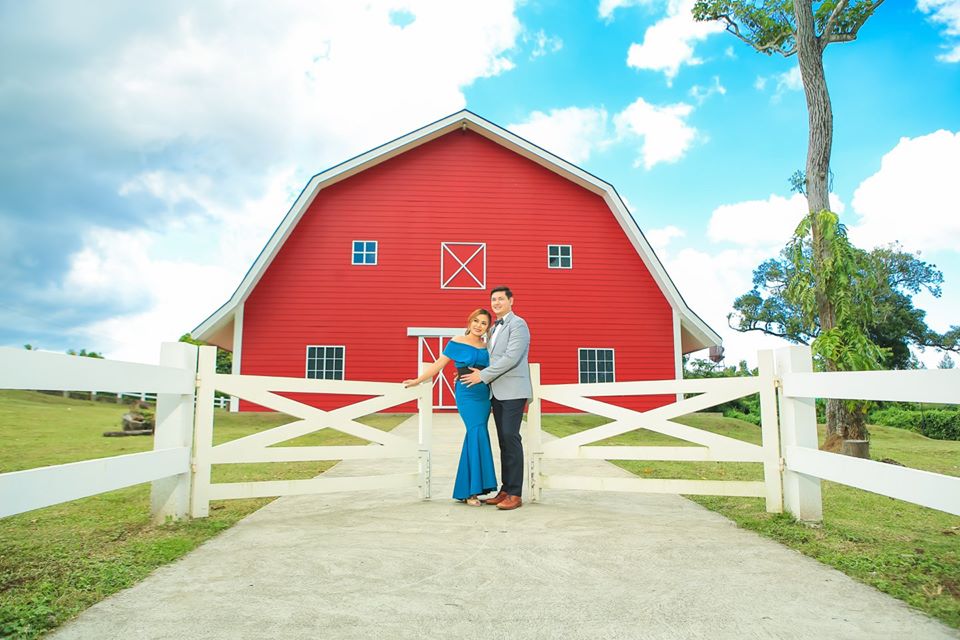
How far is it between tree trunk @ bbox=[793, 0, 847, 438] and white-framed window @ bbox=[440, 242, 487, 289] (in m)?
8.47

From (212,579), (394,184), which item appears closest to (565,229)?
(394,184)

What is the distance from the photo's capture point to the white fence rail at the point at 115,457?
10.00 feet

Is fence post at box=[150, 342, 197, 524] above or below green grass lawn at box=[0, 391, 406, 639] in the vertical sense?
above

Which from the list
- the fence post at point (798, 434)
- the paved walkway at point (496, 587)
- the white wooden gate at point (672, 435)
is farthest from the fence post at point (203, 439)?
the fence post at point (798, 434)

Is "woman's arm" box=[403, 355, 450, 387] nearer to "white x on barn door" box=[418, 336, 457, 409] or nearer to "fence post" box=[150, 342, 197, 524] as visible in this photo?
"fence post" box=[150, 342, 197, 524]

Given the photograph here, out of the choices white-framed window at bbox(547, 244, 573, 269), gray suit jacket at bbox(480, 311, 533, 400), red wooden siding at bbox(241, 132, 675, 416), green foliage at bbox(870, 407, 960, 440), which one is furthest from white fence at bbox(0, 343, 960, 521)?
green foliage at bbox(870, 407, 960, 440)

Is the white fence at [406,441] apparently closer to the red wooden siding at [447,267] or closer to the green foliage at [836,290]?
the green foliage at [836,290]

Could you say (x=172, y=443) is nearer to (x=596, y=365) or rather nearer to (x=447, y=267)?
(x=447, y=267)

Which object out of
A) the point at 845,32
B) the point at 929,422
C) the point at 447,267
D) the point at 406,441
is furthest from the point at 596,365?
the point at 406,441

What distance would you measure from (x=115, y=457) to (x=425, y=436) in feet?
8.63

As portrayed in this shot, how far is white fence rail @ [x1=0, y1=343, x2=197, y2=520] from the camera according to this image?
3046mm

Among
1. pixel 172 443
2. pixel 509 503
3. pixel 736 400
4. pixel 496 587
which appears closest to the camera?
pixel 496 587

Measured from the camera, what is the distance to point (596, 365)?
17516 mm

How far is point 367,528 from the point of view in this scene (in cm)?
444
